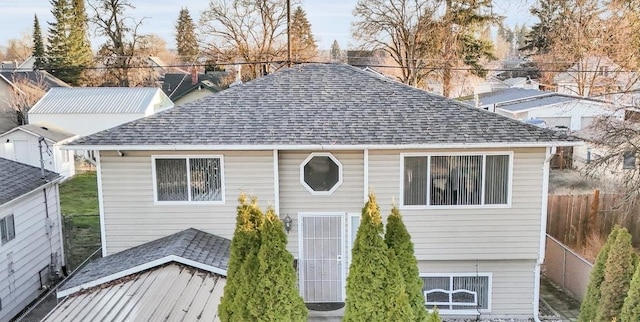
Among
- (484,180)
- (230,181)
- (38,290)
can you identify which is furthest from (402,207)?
(38,290)

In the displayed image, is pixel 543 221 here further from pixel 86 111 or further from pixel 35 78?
pixel 35 78

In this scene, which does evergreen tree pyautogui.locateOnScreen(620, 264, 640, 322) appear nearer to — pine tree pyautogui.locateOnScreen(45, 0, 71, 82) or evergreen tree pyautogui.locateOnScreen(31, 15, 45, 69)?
pine tree pyautogui.locateOnScreen(45, 0, 71, 82)

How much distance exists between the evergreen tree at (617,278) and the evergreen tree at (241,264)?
521cm

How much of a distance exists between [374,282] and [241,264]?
5.17 feet

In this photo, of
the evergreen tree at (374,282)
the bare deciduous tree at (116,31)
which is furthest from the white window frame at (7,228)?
the bare deciduous tree at (116,31)

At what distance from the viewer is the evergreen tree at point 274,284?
548 cm

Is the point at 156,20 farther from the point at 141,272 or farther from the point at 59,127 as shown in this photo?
the point at 141,272

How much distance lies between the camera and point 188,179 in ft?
29.9

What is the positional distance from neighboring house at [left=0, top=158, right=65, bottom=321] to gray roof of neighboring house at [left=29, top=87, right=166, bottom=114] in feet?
50.3

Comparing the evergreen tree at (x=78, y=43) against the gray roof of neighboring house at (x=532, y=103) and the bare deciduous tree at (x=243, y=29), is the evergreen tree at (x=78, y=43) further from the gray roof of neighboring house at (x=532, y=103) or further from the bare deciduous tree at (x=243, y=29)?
the gray roof of neighboring house at (x=532, y=103)

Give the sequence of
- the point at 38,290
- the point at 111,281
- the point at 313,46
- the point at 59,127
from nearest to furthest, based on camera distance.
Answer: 1. the point at 111,281
2. the point at 38,290
3. the point at 59,127
4. the point at 313,46

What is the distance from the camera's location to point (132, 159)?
9039mm

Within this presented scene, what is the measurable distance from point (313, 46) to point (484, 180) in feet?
85.2

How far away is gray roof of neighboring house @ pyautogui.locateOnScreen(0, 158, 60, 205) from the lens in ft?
30.8
